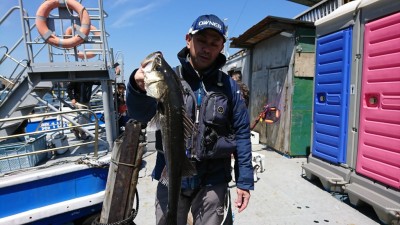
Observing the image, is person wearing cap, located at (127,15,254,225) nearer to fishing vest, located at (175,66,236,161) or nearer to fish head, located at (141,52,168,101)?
fishing vest, located at (175,66,236,161)

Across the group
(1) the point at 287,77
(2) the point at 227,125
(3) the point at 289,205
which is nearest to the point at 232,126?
(2) the point at 227,125

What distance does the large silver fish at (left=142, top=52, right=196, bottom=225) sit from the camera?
6.00 ft

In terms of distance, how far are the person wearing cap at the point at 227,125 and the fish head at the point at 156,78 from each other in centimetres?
40

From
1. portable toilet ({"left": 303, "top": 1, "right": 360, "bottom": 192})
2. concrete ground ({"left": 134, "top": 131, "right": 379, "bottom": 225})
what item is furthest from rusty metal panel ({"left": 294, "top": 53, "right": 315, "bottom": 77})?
concrete ground ({"left": 134, "top": 131, "right": 379, "bottom": 225})

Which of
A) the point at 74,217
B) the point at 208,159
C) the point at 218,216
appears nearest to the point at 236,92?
the point at 208,159

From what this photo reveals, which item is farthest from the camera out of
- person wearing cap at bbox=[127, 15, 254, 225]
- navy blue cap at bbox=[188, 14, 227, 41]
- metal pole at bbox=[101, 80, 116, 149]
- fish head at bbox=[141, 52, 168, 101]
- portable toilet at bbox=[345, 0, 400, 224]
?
metal pole at bbox=[101, 80, 116, 149]

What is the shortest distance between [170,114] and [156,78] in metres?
0.27

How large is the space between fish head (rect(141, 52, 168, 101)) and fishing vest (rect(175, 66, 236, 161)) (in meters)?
0.42

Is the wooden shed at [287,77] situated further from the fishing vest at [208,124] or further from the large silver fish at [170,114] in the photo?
the large silver fish at [170,114]

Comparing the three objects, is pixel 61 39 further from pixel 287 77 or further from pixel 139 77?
pixel 139 77

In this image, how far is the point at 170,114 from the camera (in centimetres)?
188

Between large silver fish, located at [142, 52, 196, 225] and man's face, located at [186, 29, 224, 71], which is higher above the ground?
man's face, located at [186, 29, 224, 71]

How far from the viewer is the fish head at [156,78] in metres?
1.82

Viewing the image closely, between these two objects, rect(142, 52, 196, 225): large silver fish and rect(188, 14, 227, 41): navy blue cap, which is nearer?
rect(142, 52, 196, 225): large silver fish
